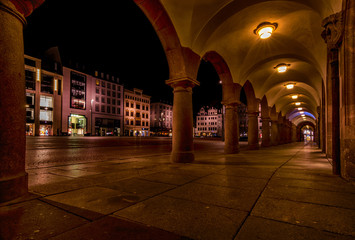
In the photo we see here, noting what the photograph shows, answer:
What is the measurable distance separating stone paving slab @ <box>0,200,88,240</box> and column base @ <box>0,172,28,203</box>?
28 centimetres

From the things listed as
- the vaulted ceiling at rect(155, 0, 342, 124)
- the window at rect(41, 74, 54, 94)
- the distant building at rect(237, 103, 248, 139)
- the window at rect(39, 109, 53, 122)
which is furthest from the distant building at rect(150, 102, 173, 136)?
the vaulted ceiling at rect(155, 0, 342, 124)

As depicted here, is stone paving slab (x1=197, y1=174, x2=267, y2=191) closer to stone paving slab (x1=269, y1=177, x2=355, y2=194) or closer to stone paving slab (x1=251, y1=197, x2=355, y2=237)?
stone paving slab (x1=269, y1=177, x2=355, y2=194)

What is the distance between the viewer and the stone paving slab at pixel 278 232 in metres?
1.67

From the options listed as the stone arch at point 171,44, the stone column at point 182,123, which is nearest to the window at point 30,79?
the stone arch at point 171,44

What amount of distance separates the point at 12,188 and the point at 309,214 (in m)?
3.85

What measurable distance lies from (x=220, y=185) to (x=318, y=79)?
14145 millimetres

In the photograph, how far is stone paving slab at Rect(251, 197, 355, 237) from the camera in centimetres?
188

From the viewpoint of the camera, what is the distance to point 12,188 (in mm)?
2645

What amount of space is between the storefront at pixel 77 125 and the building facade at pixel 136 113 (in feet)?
Answer: 53.0

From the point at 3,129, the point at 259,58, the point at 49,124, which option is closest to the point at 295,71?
the point at 259,58

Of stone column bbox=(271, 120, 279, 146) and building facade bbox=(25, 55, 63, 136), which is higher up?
building facade bbox=(25, 55, 63, 136)

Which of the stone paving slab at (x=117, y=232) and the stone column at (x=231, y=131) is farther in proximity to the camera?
the stone column at (x=231, y=131)

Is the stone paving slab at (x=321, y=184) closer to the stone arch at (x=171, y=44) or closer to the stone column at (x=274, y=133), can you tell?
the stone arch at (x=171, y=44)

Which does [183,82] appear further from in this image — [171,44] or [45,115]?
[45,115]
